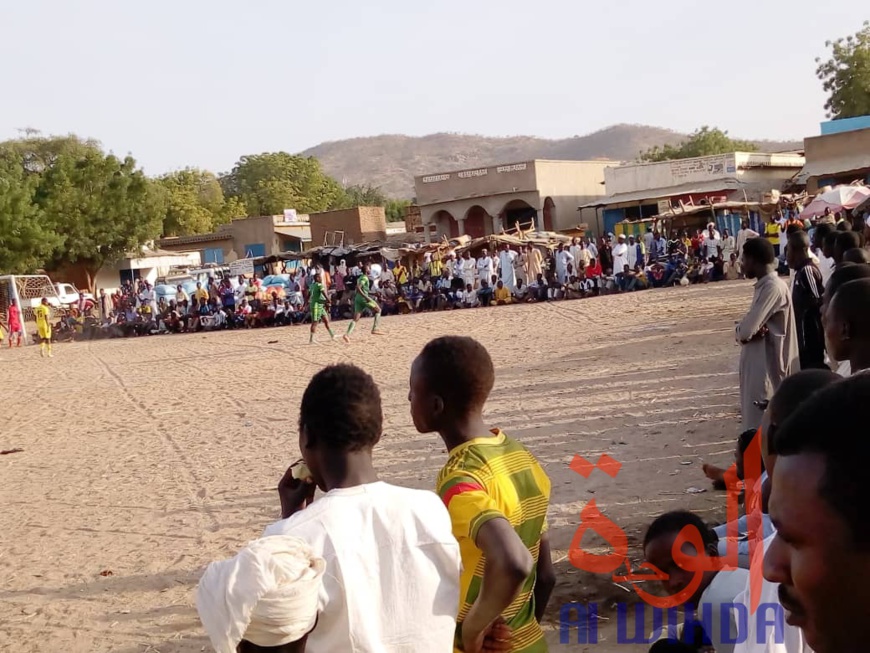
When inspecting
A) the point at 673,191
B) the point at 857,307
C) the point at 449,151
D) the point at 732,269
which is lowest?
the point at 732,269

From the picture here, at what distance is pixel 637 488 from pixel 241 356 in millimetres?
14244

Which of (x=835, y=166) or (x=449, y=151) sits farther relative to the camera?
(x=449, y=151)

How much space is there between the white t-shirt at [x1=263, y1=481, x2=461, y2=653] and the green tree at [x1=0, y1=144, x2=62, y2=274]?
1679 inches

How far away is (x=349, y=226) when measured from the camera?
47.4 meters

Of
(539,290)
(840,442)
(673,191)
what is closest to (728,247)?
(539,290)

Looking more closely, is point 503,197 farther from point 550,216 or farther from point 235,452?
point 235,452

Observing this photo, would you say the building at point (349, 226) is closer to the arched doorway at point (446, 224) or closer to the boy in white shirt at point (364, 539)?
the arched doorway at point (446, 224)

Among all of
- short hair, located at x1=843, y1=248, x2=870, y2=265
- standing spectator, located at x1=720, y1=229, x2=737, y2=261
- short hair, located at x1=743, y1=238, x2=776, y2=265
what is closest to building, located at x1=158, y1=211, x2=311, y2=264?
standing spectator, located at x1=720, y1=229, x2=737, y2=261

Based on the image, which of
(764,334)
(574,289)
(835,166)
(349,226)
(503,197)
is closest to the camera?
(764,334)

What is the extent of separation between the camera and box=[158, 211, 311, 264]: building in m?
51.3

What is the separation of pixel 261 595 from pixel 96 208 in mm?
45747

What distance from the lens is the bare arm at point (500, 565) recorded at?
7.20 ft

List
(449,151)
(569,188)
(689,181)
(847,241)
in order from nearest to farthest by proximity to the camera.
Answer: (847,241) < (689,181) < (569,188) < (449,151)

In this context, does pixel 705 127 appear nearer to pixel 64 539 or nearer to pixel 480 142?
pixel 64 539
